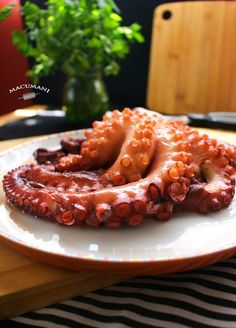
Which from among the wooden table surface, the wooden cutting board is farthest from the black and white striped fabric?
the wooden cutting board

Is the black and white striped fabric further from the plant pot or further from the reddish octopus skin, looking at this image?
the plant pot

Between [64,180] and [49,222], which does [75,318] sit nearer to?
[49,222]

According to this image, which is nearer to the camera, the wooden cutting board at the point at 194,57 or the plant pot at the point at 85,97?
the plant pot at the point at 85,97

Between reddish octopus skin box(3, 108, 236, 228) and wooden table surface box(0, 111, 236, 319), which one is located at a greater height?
reddish octopus skin box(3, 108, 236, 228)

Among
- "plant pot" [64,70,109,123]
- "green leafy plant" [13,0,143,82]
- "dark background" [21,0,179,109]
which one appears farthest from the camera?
"dark background" [21,0,179,109]

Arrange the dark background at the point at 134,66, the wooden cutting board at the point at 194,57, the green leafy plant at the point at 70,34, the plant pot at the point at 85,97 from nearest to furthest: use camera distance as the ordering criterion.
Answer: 1. the green leafy plant at the point at 70,34
2. the plant pot at the point at 85,97
3. the wooden cutting board at the point at 194,57
4. the dark background at the point at 134,66

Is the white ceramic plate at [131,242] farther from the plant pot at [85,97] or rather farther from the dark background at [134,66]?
the dark background at [134,66]

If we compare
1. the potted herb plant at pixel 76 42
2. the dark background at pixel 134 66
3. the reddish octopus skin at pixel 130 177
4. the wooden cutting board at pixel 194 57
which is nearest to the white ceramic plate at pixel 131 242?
the reddish octopus skin at pixel 130 177

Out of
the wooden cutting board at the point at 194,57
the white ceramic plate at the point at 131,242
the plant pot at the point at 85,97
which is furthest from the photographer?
the wooden cutting board at the point at 194,57
